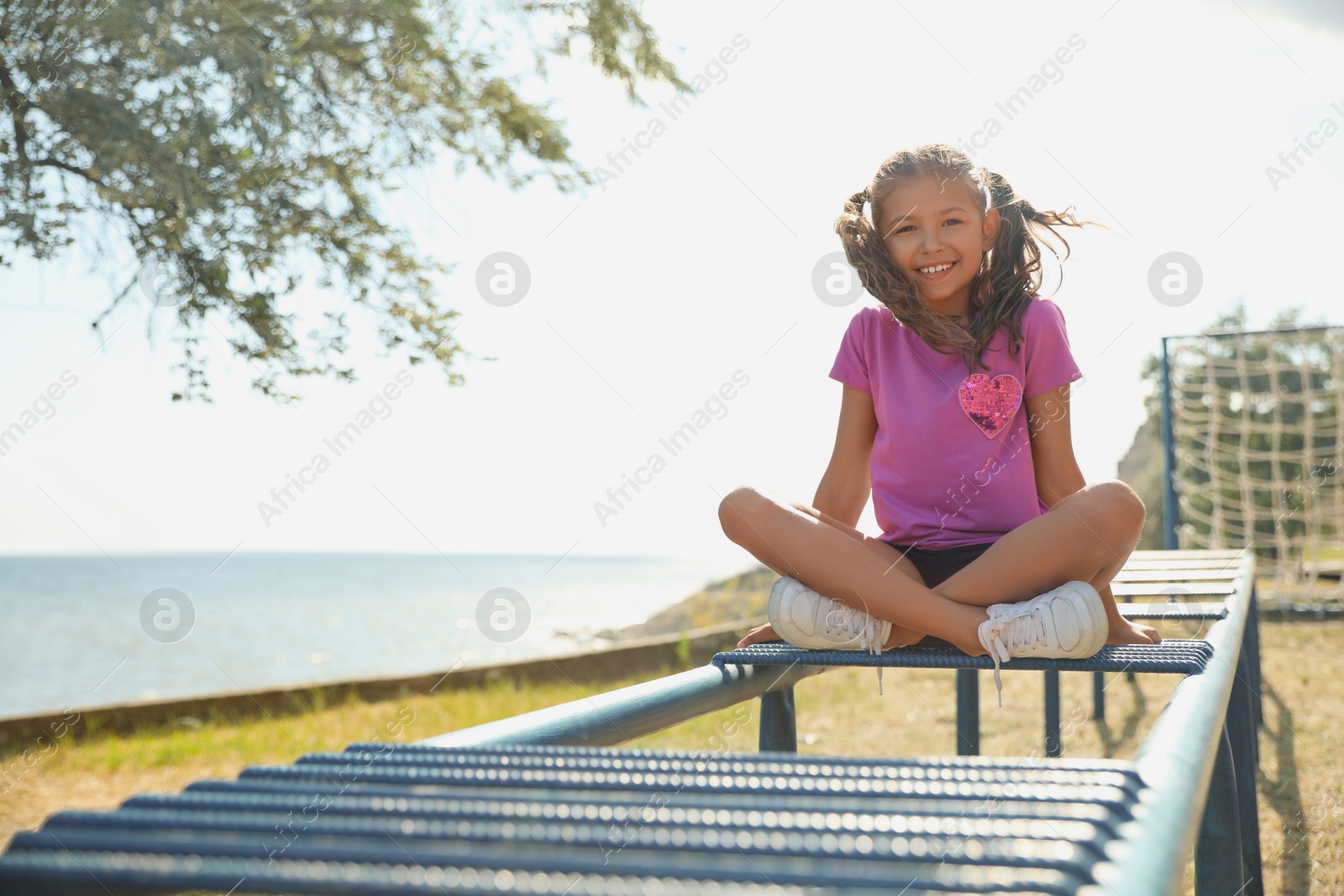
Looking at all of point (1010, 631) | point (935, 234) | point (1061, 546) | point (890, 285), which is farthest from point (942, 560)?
point (935, 234)

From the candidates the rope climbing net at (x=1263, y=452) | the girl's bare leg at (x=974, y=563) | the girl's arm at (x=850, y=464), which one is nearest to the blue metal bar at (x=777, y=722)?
the girl's bare leg at (x=974, y=563)

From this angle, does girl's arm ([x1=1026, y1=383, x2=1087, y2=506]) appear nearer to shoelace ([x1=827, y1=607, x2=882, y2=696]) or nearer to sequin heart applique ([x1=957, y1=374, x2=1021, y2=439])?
sequin heart applique ([x1=957, y1=374, x2=1021, y2=439])

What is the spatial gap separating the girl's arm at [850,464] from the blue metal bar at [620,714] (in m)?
0.70

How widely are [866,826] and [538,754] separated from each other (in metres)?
0.37

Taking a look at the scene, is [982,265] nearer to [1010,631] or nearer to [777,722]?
[1010,631]

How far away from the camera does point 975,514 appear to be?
199 centimetres

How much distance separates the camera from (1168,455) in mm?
5762

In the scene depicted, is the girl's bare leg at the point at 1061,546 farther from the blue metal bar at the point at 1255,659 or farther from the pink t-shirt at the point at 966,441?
the blue metal bar at the point at 1255,659

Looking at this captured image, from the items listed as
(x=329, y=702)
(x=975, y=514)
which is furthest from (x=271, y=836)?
(x=329, y=702)

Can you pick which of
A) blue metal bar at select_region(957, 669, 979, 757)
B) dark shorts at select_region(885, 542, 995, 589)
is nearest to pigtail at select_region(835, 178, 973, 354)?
dark shorts at select_region(885, 542, 995, 589)

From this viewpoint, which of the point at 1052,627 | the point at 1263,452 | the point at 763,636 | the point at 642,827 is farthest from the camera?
the point at 1263,452

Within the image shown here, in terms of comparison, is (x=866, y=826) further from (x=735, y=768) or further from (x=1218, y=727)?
(x=1218, y=727)

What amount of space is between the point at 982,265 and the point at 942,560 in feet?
2.38

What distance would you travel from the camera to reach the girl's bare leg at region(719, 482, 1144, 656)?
1632 mm
